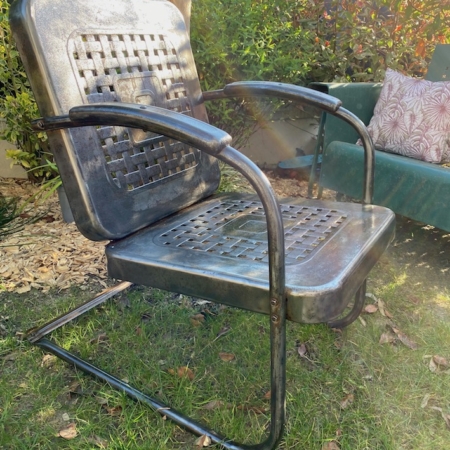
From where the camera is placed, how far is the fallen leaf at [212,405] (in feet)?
4.33

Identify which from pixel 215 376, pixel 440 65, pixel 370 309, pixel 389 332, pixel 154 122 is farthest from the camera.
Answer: pixel 440 65

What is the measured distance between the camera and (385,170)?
202cm

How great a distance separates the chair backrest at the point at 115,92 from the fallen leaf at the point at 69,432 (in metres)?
0.54

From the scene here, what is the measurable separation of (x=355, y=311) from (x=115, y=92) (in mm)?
1037

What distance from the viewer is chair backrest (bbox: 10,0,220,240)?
40.9 inches

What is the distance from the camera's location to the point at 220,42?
260cm

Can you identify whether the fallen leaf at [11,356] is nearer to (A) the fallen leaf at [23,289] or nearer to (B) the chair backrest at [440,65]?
(A) the fallen leaf at [23,289]

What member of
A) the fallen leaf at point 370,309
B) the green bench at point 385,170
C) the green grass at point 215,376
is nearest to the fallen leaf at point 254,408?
the green grass at point 215,376

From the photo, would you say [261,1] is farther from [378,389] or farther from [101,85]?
[378,389]

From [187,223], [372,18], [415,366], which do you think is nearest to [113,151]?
[187,223]

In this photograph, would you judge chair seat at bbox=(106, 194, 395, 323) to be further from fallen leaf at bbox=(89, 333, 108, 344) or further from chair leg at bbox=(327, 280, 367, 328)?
fallen leaf at bbox=(89, 333, 108, 344)

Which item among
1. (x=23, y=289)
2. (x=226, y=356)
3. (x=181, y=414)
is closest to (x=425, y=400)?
(x=226, y=356)

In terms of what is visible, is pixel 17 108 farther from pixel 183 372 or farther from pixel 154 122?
pixel 154 122

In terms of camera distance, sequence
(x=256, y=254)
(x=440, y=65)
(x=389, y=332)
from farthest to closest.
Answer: (x=440, y=65), (x=389, y=332), (x=256, y=254)
